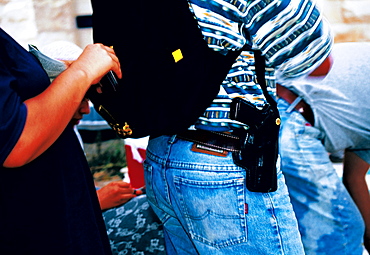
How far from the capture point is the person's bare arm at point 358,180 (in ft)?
7.29

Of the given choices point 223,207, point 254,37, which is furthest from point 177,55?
point 223,207

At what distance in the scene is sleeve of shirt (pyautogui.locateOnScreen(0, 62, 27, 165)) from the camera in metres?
0.83

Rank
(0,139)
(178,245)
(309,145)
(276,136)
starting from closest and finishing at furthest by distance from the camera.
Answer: (0,139) → (276,136) → (178,245) → (309,145)

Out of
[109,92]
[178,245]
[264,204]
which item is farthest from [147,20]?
[178,245]

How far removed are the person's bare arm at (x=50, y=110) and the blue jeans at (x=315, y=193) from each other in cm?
120

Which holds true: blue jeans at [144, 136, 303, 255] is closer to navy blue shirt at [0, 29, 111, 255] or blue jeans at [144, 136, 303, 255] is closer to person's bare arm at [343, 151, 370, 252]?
navy blue shirt at [0, 29, 111, 255]

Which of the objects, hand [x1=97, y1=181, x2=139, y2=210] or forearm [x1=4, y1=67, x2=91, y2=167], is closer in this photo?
forearm [x1=4, y1=67, x2=91, y2=167]

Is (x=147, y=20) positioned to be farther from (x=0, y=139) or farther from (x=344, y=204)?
(x=344, y=204)

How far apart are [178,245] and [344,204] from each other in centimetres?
100

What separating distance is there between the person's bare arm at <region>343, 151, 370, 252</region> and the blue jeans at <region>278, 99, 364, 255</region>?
1.00 feet

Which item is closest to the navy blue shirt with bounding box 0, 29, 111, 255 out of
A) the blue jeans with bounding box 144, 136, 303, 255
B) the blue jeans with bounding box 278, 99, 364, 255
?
the blue jeans with bounding box 144, 136, 303, 255

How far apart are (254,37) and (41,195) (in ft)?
2.39

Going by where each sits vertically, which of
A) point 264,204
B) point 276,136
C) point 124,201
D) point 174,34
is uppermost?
point 174,34

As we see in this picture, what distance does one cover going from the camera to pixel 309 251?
204cm
